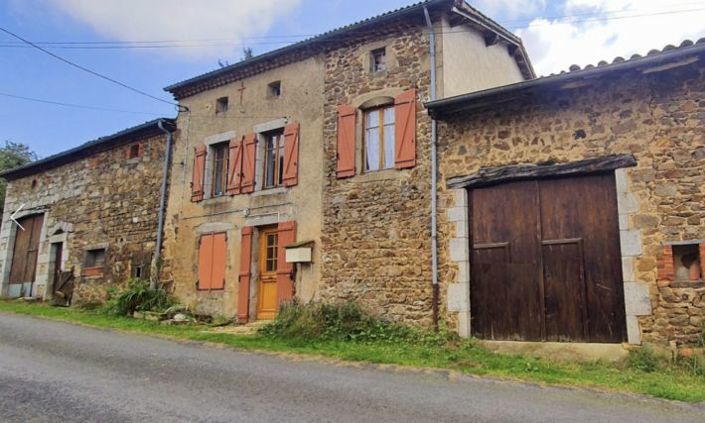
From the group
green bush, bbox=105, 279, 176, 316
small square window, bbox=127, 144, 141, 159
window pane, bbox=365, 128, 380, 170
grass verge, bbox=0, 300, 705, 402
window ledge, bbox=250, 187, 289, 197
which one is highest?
small square window, bbox=127, 144, 141, 159

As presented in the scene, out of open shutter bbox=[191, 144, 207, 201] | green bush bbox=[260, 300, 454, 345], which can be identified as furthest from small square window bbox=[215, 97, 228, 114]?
green bush bbox=[260, 300, 454, 345]

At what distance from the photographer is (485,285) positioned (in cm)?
813

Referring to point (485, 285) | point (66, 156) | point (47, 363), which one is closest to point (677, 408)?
point (485, 285)

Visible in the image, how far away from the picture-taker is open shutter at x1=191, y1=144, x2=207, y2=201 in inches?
481

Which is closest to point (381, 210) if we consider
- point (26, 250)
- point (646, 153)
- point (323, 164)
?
point (323, 164)

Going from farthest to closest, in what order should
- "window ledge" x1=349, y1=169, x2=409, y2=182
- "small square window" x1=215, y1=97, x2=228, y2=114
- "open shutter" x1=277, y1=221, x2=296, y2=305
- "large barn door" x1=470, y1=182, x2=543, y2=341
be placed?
"small square window" x1=215, y1=97, x2=228, y2=114 → "open shutter" x1=277, y1=221, x2=296, y2=305 → "window ledge" x1=349, y1=169, x2=409, y2=182 → "large barn door" x1=470, y1=182, x2=543, y2=341

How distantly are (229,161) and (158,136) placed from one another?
9.29 ft

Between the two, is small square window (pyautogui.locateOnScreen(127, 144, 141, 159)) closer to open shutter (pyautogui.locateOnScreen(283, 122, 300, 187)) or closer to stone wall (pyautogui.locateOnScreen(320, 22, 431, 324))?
open shutter (pyautogui.locateOnScreen(283, 122, 300, 187))

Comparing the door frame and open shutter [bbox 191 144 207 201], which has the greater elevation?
open shutter [bbox 191 144 207 201]

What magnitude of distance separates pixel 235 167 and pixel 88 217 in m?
5.68

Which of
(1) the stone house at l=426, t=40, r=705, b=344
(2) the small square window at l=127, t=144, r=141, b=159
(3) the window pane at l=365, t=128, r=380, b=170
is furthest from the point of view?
(2) the small square window at l=127, t=144, r=141, b=159

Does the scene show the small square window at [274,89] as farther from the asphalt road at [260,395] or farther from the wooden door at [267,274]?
the asphalt road at [260,395]

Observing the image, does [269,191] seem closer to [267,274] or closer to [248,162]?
[248,162]

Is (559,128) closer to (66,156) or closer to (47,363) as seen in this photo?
(47,363)
